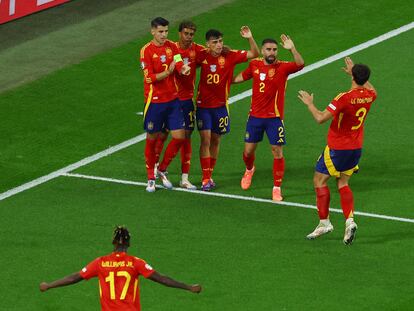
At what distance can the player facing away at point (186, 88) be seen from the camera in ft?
76.3

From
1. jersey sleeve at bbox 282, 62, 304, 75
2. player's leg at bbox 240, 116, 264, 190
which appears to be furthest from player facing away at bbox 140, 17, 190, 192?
jersey sleeve at bbox 282, 62, 304, 75

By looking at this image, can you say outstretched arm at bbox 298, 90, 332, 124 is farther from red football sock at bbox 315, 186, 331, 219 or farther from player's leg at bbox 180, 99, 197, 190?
player's leg at bbox 180, 99, 197, 190

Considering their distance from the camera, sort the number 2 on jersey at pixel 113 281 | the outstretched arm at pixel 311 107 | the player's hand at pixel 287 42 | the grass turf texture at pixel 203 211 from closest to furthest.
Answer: the number 2 on jersey at pixel 113 281 < the grass turf texture at pixel 203 211 < the outstretched arm at pixel 311 107 < the player's hand at pixel 287 42

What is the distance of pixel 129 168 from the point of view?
24.7 meters

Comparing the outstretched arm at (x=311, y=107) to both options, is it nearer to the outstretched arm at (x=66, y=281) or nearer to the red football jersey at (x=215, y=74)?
the red football jersey at (x=215, y=74)

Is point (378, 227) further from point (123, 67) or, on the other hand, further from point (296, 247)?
point (123, 67)

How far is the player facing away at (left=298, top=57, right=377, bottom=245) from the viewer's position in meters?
20.7

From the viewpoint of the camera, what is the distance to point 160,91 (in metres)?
23.1

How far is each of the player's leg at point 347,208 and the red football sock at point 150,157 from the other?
11.1 feet

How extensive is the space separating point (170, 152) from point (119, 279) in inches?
289

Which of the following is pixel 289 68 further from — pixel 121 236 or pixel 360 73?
pixel 121 236

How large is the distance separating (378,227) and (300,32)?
9.94m

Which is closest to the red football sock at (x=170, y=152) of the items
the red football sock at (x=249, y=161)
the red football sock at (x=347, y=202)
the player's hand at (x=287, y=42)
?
the red football sock at (x=249, y=161)

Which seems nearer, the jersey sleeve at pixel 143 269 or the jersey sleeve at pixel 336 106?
the jersey sleeve at pixel 143 269
